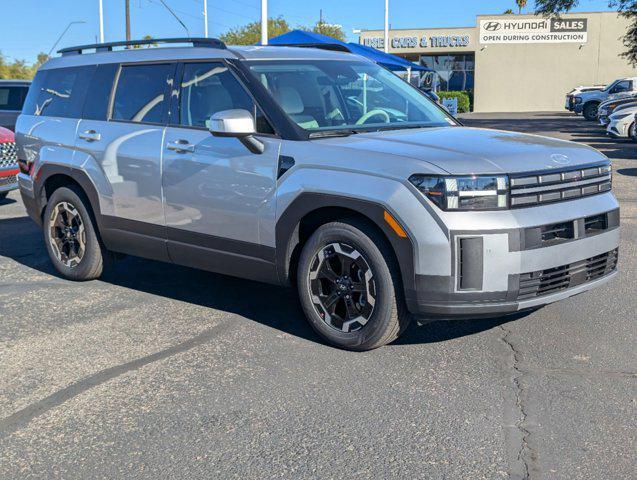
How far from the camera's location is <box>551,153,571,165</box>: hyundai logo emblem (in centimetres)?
472

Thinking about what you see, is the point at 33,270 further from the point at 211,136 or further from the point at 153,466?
the point at 153,466

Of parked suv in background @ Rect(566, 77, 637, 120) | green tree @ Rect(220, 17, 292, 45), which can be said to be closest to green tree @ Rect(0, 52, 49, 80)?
green tree @ Rect(220, 17, 292, 45)

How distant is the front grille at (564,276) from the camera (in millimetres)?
4500

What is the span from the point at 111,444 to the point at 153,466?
33 cm

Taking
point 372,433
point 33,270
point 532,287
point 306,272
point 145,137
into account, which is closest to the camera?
point 372,433

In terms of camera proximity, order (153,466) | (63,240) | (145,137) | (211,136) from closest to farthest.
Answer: (153,466)
(211,136)
(145,137)
(63,240)

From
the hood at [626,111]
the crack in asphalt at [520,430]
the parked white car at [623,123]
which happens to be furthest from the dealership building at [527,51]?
the crack in asphalt at [520,430]

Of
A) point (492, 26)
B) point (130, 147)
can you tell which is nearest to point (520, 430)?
point (130, 147)

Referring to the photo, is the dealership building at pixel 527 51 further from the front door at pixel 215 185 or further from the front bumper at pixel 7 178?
the front door at pixel 215 185

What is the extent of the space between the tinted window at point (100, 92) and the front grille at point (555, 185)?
11.5ft

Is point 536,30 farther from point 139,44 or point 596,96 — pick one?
point 139,44

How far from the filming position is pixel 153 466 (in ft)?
11.5

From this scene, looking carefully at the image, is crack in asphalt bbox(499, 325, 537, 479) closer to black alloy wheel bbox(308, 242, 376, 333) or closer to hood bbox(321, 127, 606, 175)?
black alloy wheel bbox(308, 242, 376, 333)

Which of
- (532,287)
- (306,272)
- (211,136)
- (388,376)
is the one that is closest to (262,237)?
(306,272)
